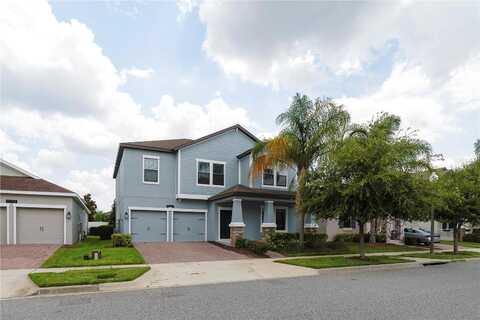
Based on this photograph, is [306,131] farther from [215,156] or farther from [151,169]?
[151,169]

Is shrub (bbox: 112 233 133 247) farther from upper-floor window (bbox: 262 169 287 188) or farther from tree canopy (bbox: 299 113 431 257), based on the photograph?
tree canopy (bbox: 299 113 431 257)

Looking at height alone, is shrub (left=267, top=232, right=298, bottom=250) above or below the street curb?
below

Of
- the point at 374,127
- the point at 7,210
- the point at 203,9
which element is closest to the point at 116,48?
the point at 203,9

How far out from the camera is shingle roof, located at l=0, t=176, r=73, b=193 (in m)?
18.4

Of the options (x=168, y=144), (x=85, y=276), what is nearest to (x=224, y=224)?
(x=168, y=144)

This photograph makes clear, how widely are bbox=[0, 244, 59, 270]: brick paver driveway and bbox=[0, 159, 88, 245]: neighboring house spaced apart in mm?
950

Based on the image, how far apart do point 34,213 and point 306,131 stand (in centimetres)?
1551

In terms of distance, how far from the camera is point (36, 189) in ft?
61.6

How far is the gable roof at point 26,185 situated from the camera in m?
18.4

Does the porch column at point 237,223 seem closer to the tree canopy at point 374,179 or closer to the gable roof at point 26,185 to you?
the tree canopy at point 374,179

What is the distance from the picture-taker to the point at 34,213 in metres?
18.5

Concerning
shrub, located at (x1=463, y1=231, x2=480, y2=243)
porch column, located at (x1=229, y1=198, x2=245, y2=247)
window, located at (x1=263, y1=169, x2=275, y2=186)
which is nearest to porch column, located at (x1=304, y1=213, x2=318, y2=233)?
window, located at (x1=263, y1=169, x2=275, y2=186)

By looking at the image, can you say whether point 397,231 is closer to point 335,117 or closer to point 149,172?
point 335,117

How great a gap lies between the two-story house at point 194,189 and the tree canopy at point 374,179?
5.13 metres
